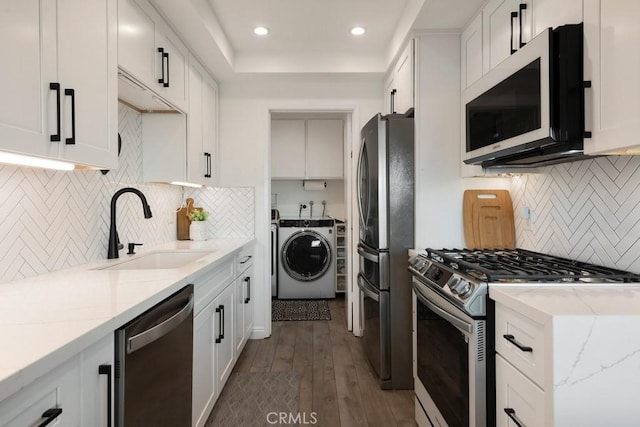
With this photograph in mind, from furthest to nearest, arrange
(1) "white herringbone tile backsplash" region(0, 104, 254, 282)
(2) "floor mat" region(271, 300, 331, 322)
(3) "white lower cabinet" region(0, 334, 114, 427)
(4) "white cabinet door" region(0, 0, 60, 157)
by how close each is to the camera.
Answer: (2) "floor mat" region(271, 300, 331, 322)
(1) "white herringbone tile backsplash" region(0, 104, 254, 282)
(4) "white cabinet door" region(0, 0, 60, 157)
(3) "white lower cabinet" region(0, 334, 114, 427)

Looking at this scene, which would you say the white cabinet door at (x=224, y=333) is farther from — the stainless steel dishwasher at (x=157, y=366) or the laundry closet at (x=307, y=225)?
the laundry closet at (x=307, y=225)

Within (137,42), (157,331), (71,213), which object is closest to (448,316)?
(157,331)

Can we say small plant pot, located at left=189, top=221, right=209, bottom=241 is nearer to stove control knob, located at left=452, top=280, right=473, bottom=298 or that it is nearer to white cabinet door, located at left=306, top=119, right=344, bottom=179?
white cabinet door, located at left=306, top=119, right=344, bottom=179

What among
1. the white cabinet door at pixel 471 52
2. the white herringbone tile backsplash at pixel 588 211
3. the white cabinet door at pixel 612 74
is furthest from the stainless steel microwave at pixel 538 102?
the white cabinet door at pixel 471 52

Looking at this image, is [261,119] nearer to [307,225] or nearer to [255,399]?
[307,225]

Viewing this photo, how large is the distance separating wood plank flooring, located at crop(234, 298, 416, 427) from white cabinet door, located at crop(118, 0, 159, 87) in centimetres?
208

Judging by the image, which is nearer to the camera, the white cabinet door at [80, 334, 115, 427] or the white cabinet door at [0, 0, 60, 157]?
the white cabinet door at [80, 334, 115, 427]

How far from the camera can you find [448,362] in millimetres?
1571

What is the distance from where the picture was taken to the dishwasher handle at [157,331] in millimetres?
1090

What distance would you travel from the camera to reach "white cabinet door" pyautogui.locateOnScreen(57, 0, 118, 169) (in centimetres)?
127

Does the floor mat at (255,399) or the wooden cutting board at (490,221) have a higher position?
the wooden cutting board at (490,221)

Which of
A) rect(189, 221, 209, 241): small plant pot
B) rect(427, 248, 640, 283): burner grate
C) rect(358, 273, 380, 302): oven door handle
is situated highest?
rect(189, 221, 209, 241): small plant pot

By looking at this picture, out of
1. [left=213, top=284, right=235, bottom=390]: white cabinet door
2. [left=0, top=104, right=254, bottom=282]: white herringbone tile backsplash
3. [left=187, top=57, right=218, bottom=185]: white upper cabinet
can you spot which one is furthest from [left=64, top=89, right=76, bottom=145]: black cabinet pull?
[left=187, top=57, right=218, bottom=185]: white upper cabinet

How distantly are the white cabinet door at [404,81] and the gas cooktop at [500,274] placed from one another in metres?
1.22
